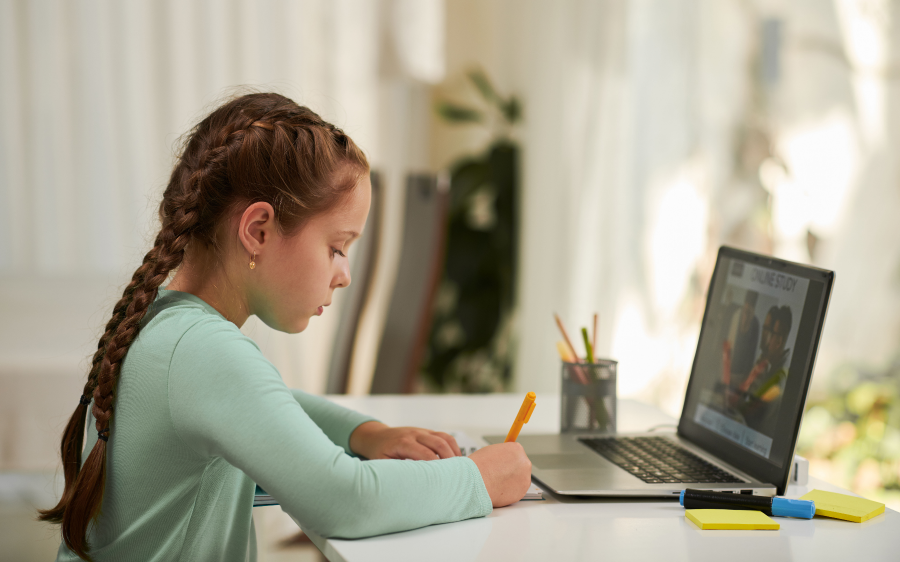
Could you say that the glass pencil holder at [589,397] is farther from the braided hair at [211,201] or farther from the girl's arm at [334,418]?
the braided hair at [211,201]

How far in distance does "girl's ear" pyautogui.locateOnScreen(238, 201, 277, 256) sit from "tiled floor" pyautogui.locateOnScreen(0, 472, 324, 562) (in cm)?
31

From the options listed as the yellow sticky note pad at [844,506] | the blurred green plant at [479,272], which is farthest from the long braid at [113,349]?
the blurred green plant at [479,272]

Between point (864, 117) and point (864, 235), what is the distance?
0.37 metres

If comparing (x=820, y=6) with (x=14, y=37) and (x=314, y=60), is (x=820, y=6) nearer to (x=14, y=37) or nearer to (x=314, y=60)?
(x=314, y=60)

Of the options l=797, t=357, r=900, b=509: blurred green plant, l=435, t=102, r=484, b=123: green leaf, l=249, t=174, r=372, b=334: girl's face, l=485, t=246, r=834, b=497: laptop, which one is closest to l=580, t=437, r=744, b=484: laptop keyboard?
l=485, t=246, r=834, b=497: laptop

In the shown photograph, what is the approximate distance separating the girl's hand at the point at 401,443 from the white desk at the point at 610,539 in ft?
0.39

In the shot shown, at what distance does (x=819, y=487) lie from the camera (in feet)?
3.04

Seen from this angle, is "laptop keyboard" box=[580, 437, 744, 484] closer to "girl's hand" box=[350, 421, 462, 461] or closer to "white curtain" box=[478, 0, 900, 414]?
"girl's hand" box=[350, 421, 462, 461]

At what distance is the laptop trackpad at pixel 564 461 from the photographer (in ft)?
3.11

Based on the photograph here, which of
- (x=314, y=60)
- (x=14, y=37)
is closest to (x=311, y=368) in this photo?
(x=314, y=60)

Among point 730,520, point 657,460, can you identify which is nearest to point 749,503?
point 730,520

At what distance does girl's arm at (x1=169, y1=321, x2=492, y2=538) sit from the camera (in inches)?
26.7

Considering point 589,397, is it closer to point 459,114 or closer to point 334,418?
point 334,418

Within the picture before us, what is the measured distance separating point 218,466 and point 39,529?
1132 mm
